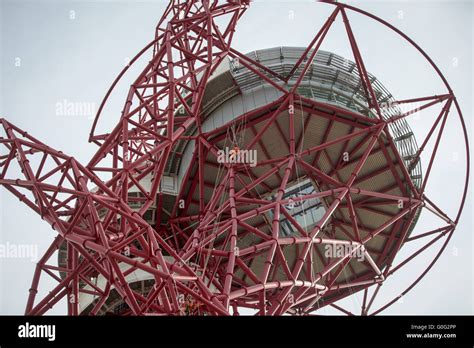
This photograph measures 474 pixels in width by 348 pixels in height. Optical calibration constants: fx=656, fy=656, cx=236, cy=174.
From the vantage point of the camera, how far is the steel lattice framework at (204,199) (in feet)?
70.8

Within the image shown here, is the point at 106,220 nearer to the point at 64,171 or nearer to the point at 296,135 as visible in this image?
the point at 64,171

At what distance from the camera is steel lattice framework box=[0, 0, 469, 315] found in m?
21.6

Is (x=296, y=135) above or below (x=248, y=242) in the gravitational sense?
above

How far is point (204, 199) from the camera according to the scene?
35.2 m

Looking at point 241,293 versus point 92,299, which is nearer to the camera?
point 241,293

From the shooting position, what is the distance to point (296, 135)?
110 ft

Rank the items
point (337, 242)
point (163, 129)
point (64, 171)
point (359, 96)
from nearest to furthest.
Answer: point (64, 171) < point (337, 242) < point (359, 96) < point (163, 129)

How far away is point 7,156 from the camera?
76.8 feet
